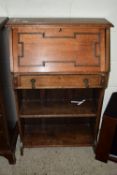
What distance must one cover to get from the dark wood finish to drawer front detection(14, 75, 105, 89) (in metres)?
0.13

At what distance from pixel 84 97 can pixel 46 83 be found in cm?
51

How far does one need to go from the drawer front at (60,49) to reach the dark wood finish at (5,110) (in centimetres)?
12

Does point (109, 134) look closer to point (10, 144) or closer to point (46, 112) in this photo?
point (46, 112)

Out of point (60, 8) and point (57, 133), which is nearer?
point (60, 8)

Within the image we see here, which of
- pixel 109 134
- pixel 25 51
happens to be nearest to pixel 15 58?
pixel 25 51

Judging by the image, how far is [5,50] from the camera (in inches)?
61.7

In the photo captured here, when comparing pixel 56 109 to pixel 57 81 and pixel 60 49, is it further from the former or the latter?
pixel 60 49

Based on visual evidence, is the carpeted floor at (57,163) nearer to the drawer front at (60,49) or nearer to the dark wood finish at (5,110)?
the dark wood finish at (5,110)

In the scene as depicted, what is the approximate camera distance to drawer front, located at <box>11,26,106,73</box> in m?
1.46

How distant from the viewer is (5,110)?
154cm

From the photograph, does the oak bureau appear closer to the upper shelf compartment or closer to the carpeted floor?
the upper shelf compartment

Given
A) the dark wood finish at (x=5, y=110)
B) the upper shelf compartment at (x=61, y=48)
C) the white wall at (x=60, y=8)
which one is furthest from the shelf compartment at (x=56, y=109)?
the white wall at (x=60, y=8)

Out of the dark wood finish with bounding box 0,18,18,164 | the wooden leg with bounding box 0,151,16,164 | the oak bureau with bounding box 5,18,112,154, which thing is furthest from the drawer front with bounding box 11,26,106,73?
the wooden leg with bounding box 0,151,16,164

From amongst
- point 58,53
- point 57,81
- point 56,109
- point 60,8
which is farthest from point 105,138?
point 60,8
